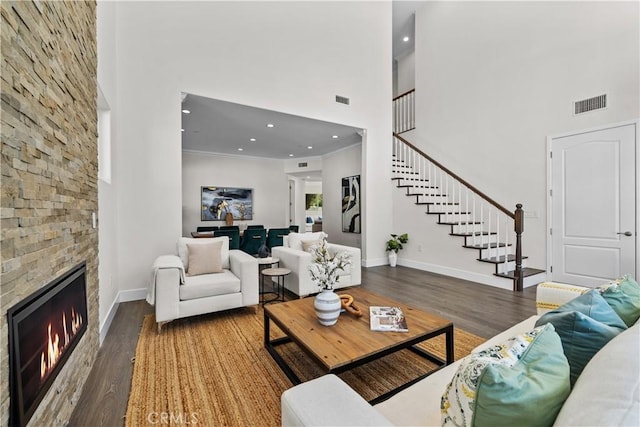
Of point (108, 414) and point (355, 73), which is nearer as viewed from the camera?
point (108, 414)

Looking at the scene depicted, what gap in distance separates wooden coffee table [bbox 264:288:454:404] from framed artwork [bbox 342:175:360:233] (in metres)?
4.73

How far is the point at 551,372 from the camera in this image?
78 centimetres

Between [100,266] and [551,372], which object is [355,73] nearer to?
[100,266]

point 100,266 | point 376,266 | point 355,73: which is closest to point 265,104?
point 355,73

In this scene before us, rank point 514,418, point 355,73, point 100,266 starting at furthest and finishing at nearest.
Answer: point 355,73, point 100,266, point 514,418

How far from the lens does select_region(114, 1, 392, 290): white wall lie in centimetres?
398

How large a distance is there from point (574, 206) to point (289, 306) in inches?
185

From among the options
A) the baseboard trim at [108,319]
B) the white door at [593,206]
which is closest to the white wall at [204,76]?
the baseboard trim at [108,319]

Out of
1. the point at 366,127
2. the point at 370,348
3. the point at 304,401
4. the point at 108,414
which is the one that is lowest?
the point at 108,414

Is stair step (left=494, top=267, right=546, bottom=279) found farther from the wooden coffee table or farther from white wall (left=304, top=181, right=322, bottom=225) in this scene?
white wall (left=304, top=181, right=322, bottom=225)

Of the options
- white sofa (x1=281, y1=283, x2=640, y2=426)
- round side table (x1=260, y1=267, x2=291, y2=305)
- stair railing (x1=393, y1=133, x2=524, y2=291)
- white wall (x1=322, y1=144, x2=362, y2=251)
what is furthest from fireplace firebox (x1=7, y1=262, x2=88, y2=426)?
white wall (x1=322, y1=144, x2=362, y2=251)

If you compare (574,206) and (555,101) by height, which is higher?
(555,101)

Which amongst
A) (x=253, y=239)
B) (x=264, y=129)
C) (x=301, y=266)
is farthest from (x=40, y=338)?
(x=264, y=129)

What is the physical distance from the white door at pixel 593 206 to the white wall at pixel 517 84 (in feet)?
0.70
